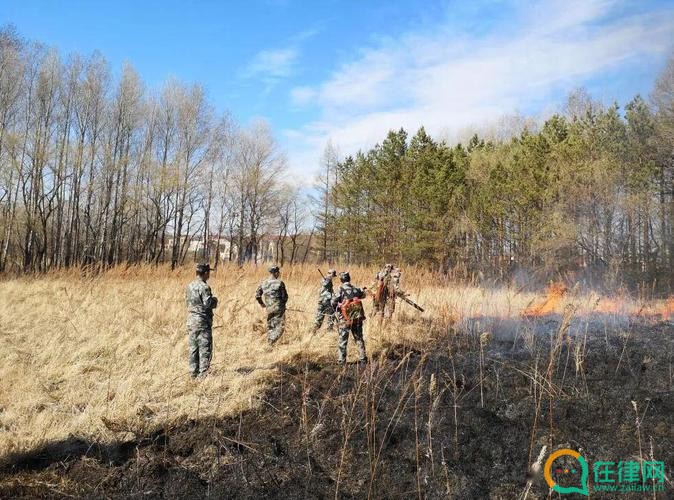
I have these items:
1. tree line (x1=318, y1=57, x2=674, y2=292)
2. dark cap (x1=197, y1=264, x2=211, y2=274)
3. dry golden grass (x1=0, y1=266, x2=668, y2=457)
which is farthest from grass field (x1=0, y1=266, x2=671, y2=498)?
tree line (x1=318, y1=57, x2=674, y2=292)

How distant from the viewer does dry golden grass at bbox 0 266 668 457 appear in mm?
4848

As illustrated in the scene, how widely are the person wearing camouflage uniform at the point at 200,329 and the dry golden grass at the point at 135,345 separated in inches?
8.6

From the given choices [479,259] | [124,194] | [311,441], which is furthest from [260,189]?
[311,441]

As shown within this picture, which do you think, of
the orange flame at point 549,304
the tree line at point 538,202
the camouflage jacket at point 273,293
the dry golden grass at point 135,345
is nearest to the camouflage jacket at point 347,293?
the dry golden grass at point 135,345

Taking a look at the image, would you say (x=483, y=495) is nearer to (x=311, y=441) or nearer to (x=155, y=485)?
(x=311, y=441)

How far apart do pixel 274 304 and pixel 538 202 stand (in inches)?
641

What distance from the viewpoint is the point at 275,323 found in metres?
7.93

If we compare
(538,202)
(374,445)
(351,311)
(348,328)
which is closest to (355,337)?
(348,328)

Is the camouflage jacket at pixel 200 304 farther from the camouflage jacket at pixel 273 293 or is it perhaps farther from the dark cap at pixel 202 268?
the camouflage jacket at pixel 273 293

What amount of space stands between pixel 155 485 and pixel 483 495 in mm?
2523

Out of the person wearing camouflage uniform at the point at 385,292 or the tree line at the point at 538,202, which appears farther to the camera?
the tree line at the point at 538,202

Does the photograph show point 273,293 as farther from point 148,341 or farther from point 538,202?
point 538,202

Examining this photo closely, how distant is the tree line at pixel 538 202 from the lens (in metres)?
17.3

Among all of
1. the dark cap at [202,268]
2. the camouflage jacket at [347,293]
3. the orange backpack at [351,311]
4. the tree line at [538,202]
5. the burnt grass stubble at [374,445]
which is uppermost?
the tree line at [538,202]
